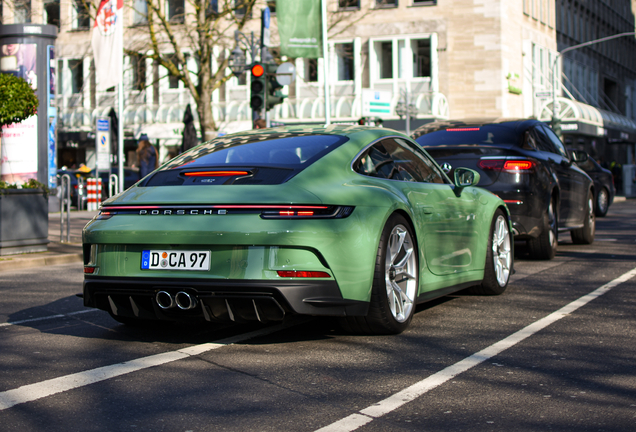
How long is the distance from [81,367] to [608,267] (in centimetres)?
666

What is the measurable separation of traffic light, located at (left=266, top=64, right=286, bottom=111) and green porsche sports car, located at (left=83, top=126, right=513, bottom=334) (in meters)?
11.7

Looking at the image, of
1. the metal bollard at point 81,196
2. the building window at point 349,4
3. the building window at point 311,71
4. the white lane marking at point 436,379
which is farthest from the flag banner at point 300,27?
the building window at point 349,4

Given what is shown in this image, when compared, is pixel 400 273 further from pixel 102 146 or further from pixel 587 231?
pixel 102 146

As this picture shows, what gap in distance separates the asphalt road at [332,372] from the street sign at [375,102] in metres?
20.0

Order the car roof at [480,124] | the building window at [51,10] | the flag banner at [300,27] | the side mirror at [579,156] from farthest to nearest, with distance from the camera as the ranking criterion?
the building window at [51,10], the flag banner at [300,27], the side mirror at [579,156], the car roof at [480,124]

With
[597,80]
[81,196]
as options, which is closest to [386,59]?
[81,196]

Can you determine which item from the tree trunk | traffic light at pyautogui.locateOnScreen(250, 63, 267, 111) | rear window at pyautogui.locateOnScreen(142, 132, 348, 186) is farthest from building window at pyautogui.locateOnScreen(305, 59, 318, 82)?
rear window at pyautogui.locateOnScreen(142, 132, 348, 186)

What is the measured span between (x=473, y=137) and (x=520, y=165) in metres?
0.81

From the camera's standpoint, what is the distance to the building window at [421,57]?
41.5 meters

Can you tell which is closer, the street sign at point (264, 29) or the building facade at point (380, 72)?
the street sign at point (264, 29)

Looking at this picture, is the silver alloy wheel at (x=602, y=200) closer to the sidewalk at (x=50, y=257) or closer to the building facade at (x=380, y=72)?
the sidewalk at (x=50, y=257)

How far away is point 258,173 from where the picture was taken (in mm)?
5340

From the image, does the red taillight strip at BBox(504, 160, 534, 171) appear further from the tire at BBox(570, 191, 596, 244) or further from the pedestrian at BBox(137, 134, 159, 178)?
the pedestrian at BBox(137, 134, 159, 178)

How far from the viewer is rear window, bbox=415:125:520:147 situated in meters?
10.4
